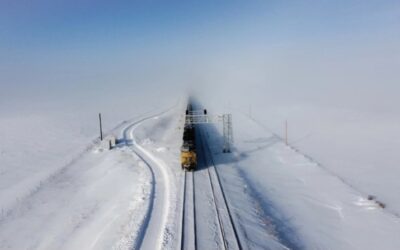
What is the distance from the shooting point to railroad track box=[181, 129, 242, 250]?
17938 millimetres

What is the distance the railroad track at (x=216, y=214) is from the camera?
17938 mm

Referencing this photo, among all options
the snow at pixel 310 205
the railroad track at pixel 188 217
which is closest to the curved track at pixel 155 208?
the railroad track at pixel 188 217

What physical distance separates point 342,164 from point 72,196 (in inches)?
1040

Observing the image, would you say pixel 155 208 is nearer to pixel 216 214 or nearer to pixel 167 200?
pixel 167 200

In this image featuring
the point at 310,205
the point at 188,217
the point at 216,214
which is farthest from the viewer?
the point at 310,205

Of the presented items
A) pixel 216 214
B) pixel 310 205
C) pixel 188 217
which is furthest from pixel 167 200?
pixel 310 205

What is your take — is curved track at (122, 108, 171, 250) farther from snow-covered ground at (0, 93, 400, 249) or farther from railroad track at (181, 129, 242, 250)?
railroad track at (181, 129, 242, 250)

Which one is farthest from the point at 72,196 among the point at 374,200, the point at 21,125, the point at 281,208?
the point at 21,125

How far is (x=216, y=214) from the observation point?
2162 centimetres

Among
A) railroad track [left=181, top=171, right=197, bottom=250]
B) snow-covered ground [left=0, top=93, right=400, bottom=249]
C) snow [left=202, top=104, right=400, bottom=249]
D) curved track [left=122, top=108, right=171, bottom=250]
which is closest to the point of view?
railroad track [left=181, top=171, right=197, bottom=250]

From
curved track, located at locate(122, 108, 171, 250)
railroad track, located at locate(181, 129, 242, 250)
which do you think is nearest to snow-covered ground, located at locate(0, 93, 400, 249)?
curved track, located at locate(122, 108, 171, 250)

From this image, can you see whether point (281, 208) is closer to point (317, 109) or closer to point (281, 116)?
point (281, 116)

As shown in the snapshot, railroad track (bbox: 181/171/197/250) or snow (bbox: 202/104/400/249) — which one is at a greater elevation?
railroad track (bbox: 181/171/197/250)

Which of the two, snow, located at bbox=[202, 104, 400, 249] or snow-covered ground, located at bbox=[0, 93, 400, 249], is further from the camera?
snow, located at bbox=[202, 104, 400, 249]
